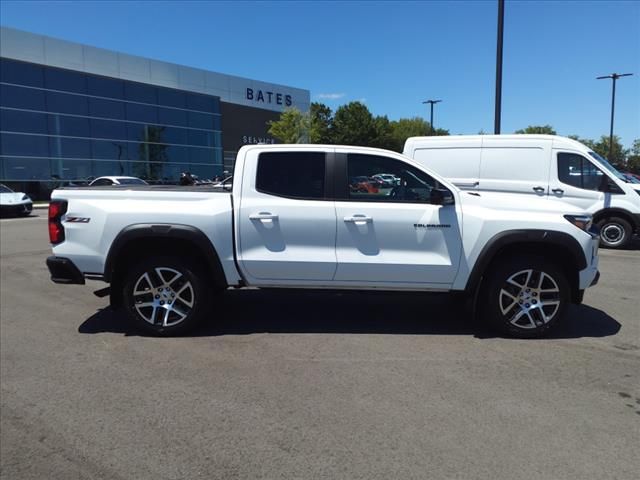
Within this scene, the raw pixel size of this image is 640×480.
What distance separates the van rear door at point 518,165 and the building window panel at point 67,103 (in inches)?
1141

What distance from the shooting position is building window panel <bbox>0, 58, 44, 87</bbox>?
28.3 meters

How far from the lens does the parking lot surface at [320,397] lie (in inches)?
112

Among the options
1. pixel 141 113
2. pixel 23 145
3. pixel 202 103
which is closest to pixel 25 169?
pixel 23 145

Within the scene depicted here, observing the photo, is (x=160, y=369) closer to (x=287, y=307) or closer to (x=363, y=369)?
(x=363, y=369)

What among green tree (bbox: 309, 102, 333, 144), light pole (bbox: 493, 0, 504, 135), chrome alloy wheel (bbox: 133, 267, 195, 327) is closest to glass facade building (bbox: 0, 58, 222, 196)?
green tree (bbox: 309, 102, 333, 144)

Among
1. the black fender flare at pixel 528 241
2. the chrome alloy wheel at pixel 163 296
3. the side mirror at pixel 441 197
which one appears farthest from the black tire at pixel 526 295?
the chrome alloy wheel at pixel 163 296

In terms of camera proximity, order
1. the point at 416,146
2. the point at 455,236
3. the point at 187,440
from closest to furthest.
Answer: the point at 187,440
the point at 455,236
the point at 416,146

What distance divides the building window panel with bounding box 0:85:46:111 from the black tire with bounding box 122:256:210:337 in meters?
29.4

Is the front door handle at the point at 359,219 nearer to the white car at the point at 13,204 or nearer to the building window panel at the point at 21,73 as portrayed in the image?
the white car at the point at 13,204

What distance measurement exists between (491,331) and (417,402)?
180 centimetres

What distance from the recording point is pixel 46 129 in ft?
98.6

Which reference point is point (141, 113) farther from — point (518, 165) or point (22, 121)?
point (518, 165)

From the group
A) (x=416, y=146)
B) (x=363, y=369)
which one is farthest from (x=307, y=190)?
(x=416, y=146)

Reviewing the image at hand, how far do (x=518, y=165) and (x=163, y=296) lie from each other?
7.86m
